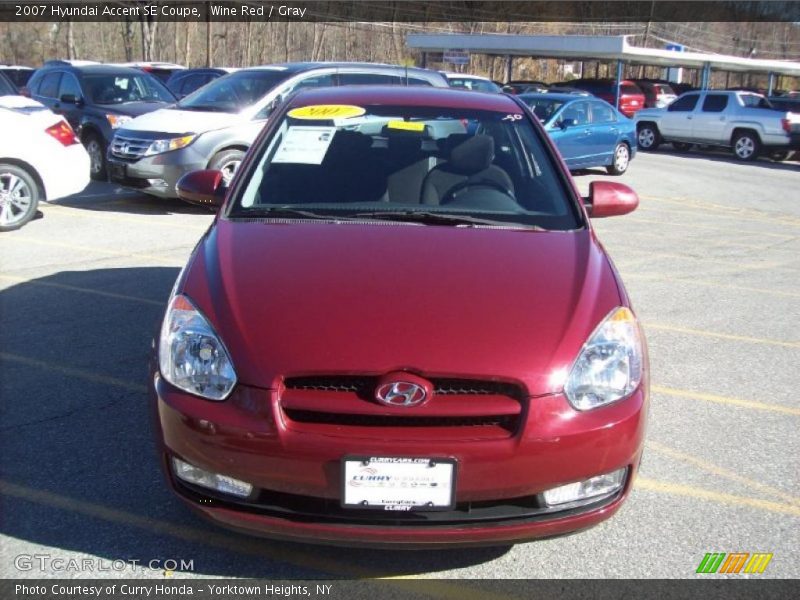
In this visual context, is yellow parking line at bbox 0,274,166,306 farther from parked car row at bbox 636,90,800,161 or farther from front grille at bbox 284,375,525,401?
parked car row at bbox 636,90,800,161

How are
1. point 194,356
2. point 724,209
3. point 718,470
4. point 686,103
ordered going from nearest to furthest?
point 194,356 < point 718,470 < point 724,209 < point 686,103

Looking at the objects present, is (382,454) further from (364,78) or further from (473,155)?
(364,78)

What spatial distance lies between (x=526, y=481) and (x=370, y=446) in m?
0.51

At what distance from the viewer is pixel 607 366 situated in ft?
9.36

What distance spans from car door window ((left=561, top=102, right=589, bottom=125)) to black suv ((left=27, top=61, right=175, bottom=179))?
7208 millimetres

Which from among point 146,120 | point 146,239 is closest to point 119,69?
point 146,120

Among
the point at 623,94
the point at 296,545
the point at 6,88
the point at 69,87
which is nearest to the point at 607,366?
the point at 296,545

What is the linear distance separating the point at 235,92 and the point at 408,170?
7.12 meters

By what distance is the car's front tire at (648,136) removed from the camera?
23.0 m

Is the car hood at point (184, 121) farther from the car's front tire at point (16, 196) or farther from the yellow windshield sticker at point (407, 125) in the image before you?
the yellow windshield sticker at point (407, 125)

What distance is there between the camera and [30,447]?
3.81 m

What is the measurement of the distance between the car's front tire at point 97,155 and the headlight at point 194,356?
33.2ft

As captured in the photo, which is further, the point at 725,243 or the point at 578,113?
the point at 578,113

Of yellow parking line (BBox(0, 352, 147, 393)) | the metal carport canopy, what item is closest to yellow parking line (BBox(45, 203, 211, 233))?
yellow parking line (BBox(0, 352, 147, 393))
